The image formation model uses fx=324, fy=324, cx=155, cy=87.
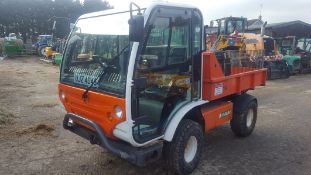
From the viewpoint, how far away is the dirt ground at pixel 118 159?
443 cm

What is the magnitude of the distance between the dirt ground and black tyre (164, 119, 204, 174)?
0.24 metres

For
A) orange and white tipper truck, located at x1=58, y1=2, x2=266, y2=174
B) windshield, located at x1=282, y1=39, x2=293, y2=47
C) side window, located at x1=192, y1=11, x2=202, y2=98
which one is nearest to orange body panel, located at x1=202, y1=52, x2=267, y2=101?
orange and white tipper truck, located at x1=58, y1=2, x2=266, y2=174

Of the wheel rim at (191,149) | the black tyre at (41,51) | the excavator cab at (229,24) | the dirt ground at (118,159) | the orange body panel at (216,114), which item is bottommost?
the dirt ground at (118,159)

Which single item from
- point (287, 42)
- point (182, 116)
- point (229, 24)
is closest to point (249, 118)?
point (182, 116)

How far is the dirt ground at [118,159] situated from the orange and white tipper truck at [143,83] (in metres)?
0.59

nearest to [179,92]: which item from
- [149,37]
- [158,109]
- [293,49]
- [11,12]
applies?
[158,109]

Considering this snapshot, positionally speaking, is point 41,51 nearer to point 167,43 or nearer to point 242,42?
point 242,42

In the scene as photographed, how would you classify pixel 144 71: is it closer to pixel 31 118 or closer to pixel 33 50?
pixel 31 118

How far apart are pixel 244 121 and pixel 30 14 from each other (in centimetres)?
3344

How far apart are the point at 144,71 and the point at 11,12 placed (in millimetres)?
33795

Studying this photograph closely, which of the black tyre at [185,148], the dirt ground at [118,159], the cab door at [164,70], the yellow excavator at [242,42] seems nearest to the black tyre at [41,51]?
the yellow excavator at [242,42]

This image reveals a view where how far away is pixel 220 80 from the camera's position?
460cm

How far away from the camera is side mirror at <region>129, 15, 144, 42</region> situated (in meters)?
3.22

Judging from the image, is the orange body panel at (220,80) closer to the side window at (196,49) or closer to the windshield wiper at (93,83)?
the side window at (196,49)
